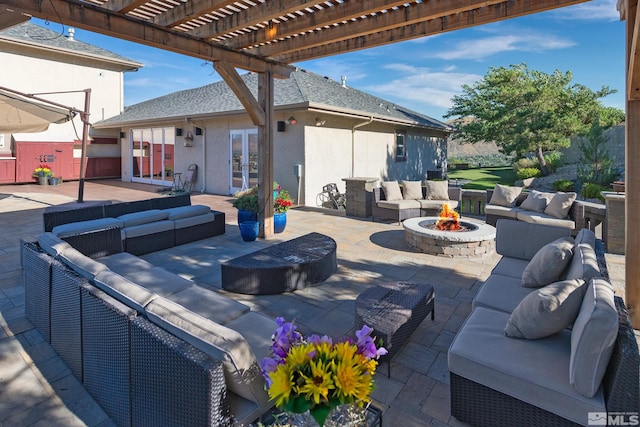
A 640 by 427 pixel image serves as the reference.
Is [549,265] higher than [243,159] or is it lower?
lower

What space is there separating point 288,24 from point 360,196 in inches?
190

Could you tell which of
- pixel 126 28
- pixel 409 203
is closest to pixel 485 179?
pixel 409 203

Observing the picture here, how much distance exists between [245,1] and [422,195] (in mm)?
6063

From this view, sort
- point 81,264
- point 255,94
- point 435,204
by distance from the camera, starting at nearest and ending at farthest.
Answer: point 81,264 → point 435,204 → point 255,94

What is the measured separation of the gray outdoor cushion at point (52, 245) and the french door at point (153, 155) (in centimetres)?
1215

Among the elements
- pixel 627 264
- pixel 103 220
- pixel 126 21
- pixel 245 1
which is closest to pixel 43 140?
pixel 103 220

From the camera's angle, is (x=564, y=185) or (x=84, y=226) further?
(x=564, y=185)

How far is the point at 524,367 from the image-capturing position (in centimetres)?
206

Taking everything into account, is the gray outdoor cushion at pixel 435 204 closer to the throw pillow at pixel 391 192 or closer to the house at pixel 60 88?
the throw pillow at pixel 391 192

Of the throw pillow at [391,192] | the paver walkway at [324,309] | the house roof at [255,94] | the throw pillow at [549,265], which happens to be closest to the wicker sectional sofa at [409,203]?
the throw pillow at [391,192]

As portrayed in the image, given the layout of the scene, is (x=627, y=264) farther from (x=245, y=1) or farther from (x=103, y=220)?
(x=103, y=220)

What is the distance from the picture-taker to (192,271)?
514 centimetres

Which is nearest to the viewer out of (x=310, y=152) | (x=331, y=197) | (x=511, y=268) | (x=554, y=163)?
(x=511, y=268)

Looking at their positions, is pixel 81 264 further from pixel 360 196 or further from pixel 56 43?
pixel 56 43
